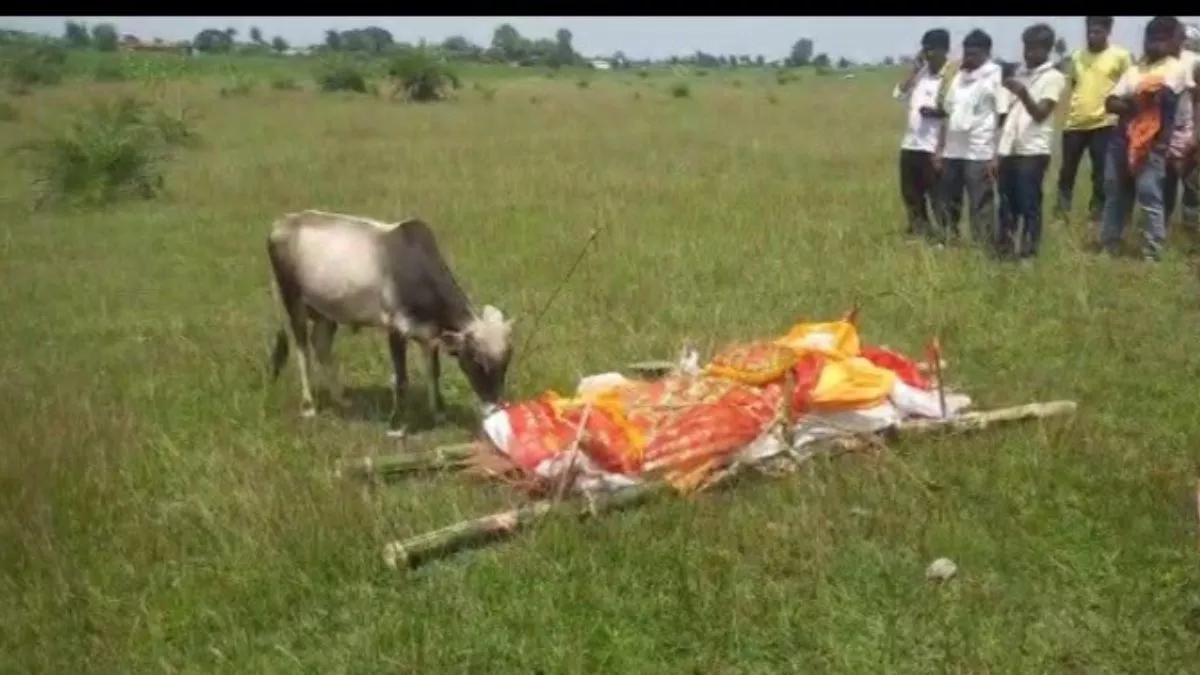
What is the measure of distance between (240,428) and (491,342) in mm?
1292

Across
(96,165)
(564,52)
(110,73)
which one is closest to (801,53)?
(564,52)

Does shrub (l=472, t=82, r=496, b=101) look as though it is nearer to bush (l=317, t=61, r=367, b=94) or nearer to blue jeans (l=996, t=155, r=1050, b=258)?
bush (l=317, t=61, r=367, b=94)

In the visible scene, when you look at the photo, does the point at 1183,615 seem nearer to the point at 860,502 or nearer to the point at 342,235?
the point at 860,502

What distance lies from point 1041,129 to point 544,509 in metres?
5.45

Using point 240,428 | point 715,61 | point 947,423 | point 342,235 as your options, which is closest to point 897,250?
point 947,423

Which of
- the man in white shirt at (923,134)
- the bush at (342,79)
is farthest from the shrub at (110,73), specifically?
the man in white shirt at (923,134)

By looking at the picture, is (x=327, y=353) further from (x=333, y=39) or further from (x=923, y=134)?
(x=923, y=134)

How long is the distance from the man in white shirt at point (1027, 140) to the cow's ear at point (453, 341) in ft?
14.9

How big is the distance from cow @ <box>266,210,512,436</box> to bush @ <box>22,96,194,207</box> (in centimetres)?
864

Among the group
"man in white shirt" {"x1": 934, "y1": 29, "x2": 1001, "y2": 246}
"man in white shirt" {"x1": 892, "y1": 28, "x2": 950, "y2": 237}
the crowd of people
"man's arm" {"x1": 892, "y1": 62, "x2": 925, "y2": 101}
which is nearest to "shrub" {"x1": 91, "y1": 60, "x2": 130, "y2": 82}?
"man's arm" {"x1": 892, "y1": 62, "x2": 925, "y2": 101}

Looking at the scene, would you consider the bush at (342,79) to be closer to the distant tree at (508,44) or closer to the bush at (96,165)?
the bush at (96,165)

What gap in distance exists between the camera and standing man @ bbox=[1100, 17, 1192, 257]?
8594 mm

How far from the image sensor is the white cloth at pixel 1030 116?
8508 millimetres

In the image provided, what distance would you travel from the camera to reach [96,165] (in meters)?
14.2
